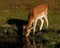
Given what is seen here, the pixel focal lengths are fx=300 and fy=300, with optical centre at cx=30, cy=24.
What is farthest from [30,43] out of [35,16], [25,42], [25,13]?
[25,13]

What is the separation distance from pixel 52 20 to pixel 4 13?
12.6 feet

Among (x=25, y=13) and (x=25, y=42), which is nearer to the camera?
(x=25, y=42)

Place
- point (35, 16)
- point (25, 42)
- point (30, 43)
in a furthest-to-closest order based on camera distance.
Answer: point (35, 16) → point (25, 42) → point (30, 43)

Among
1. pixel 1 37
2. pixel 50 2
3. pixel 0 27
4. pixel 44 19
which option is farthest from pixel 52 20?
pixel 50 2

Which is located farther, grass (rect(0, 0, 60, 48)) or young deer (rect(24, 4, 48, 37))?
young deer (rect(24, 4, 48, 37))

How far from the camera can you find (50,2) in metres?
25.3


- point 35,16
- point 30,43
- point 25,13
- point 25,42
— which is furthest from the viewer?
point 25,13

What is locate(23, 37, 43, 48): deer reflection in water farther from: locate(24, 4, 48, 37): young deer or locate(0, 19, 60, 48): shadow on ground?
locate(24, 4, 48, 37): young deer

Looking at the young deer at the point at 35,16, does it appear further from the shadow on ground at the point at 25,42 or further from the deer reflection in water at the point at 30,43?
the deer reflection in water at the point at 30,43

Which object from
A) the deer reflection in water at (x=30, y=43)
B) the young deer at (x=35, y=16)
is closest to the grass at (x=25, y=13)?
the deer reflection in water at (x=30, y=43)

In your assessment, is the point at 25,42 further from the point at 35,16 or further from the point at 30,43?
the point at 35,16

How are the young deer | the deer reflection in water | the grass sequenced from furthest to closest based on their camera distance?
the young deer, the grass, the deer reflection in water

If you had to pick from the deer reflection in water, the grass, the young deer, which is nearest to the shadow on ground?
the deer reflection in water

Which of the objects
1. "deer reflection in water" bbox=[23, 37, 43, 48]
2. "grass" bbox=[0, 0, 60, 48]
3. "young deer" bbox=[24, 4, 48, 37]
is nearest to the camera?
"deer reflection in water" bbox=[23, 37, 43, 48]
